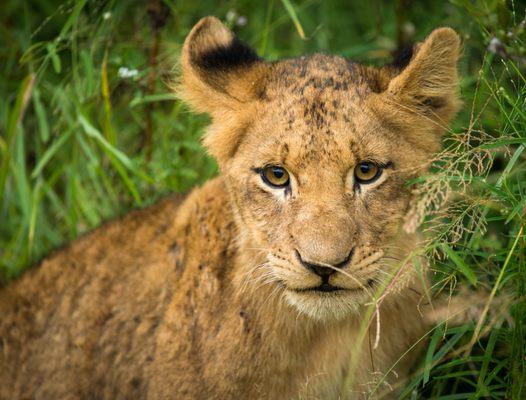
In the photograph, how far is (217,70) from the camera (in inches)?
156

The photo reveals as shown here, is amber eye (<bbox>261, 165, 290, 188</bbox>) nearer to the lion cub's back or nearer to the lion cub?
the lion cub

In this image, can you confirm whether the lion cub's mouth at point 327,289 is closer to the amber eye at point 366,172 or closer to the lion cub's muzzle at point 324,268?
the lion cub's muzzle at point 324,268

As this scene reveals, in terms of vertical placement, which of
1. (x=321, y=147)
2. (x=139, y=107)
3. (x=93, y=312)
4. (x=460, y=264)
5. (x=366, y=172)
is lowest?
(x=93, y=312)

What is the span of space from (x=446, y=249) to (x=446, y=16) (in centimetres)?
347

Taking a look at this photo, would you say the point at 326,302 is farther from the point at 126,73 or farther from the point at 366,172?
the point at 126,73

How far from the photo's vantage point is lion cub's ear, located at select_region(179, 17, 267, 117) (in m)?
3.89

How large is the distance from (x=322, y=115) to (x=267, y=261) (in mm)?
734

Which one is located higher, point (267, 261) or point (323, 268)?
point (323, 268)

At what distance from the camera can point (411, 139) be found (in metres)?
3.76

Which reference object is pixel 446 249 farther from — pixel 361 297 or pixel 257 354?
pixel 257 354

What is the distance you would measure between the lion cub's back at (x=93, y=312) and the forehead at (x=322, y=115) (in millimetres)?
988

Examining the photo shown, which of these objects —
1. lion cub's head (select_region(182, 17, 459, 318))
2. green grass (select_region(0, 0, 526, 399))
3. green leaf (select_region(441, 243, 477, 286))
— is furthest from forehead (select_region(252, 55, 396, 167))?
green leaf (select_region(441, 243, 477, 286))

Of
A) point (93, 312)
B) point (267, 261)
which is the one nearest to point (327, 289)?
point (267, 261)

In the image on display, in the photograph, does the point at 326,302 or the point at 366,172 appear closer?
the point at 326,302
